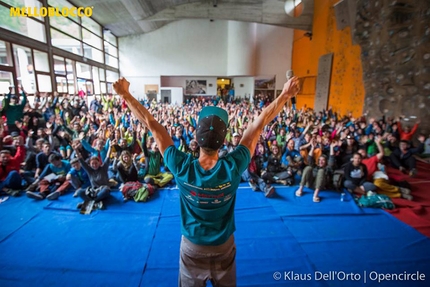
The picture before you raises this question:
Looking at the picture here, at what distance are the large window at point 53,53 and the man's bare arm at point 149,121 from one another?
31.5 feet

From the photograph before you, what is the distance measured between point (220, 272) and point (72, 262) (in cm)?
237

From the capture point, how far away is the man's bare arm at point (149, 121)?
1.33 meters

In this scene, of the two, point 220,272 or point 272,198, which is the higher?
point 220,272

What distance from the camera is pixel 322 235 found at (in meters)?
3.29

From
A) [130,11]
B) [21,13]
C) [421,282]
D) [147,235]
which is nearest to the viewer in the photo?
[421,282]

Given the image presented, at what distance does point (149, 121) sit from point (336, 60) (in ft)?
42.2

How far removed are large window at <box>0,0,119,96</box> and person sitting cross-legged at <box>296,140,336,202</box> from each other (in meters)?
10.3

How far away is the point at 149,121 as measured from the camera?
138 cm

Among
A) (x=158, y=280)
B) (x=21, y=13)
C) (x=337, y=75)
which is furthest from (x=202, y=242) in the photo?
(x=337, y=75)

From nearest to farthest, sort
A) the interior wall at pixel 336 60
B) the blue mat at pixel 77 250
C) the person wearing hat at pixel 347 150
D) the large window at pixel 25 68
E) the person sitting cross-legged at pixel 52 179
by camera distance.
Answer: the blue mat at pixel 77 250 → the person sitting cross-legged at pixel 52 179 → the person wearing hat at pixel 347 150 → the large window at pixel 25 68 → the interior wall at pixel 336 60

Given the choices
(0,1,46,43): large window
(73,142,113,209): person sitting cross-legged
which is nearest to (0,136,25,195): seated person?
(73,142,113,209): person sitting cross-legged

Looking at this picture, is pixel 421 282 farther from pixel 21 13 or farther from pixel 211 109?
pixel 21 13

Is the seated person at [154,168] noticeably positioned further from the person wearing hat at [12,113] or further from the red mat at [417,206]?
the person wearing hat at [12,113]

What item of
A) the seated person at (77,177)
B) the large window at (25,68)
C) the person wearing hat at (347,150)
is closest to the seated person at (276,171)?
the person wearing hat at (347,150)
